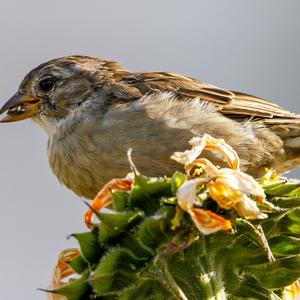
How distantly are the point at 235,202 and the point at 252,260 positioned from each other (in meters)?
0.30

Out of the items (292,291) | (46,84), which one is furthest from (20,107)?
(292,291)

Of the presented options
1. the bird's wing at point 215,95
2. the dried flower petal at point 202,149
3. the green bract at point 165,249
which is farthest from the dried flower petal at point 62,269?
the bird's wing at point 215,95

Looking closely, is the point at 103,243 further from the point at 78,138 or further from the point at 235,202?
the point at 78,138

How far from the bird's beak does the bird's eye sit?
0.08 metres

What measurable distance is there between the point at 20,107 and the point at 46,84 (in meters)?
0.24

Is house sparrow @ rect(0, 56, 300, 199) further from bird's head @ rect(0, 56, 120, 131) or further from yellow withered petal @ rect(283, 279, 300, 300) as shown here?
yellow withered petal @ rect(283, 279, 300, 300)

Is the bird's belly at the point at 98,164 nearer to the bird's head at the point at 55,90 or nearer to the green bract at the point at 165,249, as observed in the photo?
the bird's head at the point at 55,90

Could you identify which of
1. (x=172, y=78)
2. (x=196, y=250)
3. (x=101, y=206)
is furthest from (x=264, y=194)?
(x=172, y=78)

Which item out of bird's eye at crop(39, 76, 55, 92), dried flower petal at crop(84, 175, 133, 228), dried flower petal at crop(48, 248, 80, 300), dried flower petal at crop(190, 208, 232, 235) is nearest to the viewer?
dried flower petal at crop(190, 208, 232, 235)

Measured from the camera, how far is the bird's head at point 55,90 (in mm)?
5289

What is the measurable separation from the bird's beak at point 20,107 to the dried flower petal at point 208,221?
3.04m

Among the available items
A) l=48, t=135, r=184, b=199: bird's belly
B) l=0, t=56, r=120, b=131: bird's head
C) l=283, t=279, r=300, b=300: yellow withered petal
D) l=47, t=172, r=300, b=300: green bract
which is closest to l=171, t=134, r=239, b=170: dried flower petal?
l=47, t=172, r=300, b=300: green bract

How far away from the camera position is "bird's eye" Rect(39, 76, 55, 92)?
17.7ft

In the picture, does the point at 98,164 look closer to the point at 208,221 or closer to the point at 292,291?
the point at 292,291
